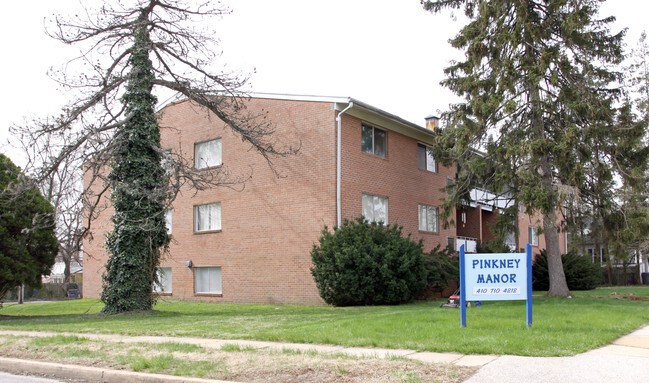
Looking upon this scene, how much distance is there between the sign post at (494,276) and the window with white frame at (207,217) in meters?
14.4

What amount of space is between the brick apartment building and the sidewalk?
33.2 feet

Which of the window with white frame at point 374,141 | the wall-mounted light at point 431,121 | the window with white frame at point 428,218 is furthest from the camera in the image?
the wall-mounted light at point 431,121

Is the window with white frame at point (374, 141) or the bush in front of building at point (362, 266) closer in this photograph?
the bush in front of building at point (362, 266)

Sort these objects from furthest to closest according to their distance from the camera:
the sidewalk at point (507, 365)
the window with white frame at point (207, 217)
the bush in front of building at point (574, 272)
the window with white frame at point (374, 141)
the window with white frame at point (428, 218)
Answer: the bush in front of building at point (574, 272) → the window with white frame at point (428, 218) → the window with white frame at point (207, 217) → the window with white frame at point (374, 141) → the sidewalk at point (507, 365)

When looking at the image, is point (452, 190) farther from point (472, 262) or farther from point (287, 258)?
point (472, 262)

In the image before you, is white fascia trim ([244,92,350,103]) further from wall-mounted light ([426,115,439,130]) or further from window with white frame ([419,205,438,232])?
wall-mounted light ([426,115,439,130])

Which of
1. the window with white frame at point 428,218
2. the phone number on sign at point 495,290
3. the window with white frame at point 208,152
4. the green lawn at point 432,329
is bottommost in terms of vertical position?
the green lawn at point 432,329

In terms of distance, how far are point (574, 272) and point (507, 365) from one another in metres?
24.5

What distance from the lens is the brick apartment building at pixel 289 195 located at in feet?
64.4

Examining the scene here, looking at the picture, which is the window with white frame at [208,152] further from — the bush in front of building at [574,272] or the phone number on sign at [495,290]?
the bush in front of building at [574,272]

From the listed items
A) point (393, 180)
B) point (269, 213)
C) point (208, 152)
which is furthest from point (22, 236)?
point (393, 180)

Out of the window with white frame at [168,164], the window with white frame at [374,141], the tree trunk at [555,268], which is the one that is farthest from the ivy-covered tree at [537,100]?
the window with white frame at [168,164]

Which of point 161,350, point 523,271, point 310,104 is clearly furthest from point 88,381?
point 310,104

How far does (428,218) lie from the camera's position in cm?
2447
